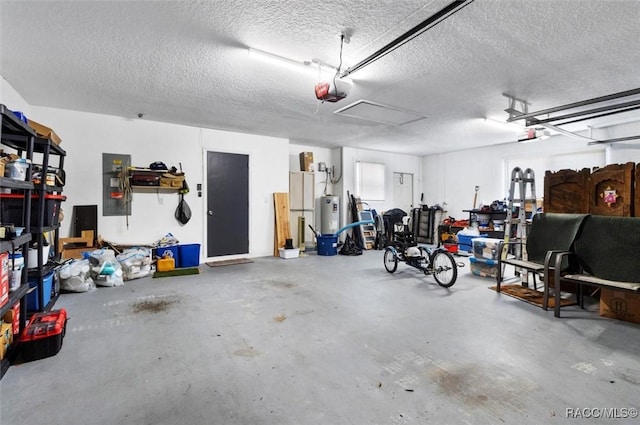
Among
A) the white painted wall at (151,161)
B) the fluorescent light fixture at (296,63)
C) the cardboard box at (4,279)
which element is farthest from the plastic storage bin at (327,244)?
the cardboard box at (4,279)

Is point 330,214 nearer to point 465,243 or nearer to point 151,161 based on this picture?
point 465,243

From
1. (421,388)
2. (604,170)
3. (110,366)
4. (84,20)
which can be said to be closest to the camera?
(421,388)

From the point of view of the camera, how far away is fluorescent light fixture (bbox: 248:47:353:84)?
10.0 feet

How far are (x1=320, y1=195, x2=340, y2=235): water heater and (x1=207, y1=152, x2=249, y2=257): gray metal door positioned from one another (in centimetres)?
205

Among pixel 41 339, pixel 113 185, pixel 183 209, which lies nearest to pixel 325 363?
pixel 41 339

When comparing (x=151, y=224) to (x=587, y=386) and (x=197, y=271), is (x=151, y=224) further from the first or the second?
(x=587, y=386)

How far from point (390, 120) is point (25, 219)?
5257 millimetres

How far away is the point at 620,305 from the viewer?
124 inches

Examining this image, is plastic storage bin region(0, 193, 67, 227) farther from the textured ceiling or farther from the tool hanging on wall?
the tool hanging on wall

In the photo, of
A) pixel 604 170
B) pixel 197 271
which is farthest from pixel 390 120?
pixel 197 271

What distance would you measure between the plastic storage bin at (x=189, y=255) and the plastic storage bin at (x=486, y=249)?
15.9 ft

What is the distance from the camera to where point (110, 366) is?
2.22 m

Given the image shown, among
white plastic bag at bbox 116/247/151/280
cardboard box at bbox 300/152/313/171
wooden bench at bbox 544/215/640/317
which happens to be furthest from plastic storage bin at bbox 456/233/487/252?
white plastic bag at bbox 116/247/151/280

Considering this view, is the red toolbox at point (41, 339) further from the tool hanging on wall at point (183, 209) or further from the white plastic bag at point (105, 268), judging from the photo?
the tool hanging on wall at point (183, 209)
